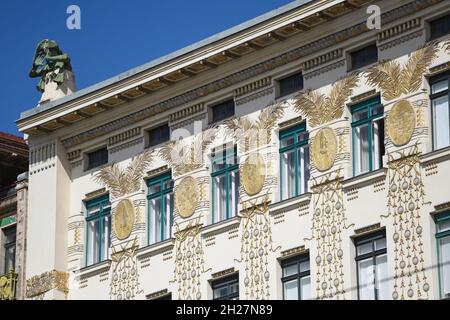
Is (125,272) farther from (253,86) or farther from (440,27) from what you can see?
(440,27)

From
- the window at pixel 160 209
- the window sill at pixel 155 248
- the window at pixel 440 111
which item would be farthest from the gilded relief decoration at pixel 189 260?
the window at pixel 440 111

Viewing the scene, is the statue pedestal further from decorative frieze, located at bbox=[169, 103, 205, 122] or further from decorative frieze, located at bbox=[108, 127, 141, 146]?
decorative frieze, located at bbox=[169, 103, 205, 122]

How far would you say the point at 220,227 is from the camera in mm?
54344

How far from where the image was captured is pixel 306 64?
53.6m

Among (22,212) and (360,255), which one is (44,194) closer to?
(22,212)

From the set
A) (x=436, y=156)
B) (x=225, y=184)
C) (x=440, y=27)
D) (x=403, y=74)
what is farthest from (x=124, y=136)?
(x=436, y=156)

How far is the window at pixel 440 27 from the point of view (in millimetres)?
50531

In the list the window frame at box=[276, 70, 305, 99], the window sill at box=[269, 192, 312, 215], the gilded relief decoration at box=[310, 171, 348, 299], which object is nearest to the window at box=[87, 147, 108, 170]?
the window frame at box=[276, 70, 305, 99]

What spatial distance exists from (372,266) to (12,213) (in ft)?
50.1

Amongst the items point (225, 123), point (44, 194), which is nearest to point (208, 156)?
point (225, 123)

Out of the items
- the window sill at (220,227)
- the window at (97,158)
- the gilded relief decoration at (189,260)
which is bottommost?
the gilded relief decoration at (189,260)

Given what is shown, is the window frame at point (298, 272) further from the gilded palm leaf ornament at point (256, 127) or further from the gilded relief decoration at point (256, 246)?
the gilded palm leaf ornament at point (256, 127)

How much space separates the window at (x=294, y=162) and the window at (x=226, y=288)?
2.62 meters

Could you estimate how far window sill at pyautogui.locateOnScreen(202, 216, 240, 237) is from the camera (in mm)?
54091
